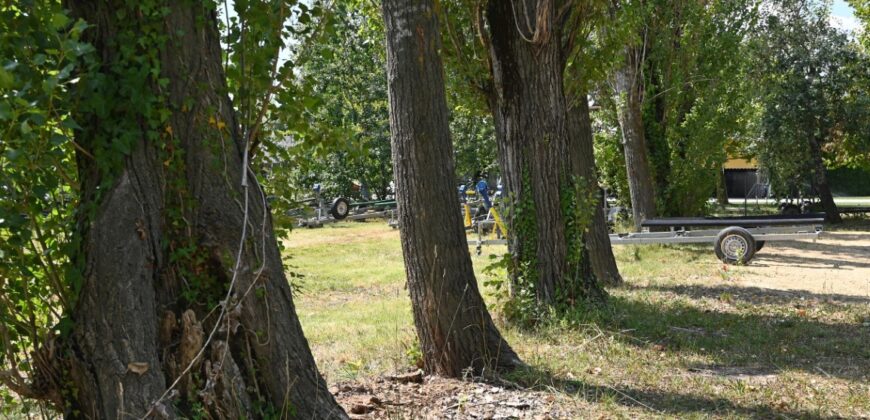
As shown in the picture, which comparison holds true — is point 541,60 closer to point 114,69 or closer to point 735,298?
point 735,298

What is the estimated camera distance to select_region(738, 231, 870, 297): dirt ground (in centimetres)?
1277

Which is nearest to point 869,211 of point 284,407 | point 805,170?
point 805,170

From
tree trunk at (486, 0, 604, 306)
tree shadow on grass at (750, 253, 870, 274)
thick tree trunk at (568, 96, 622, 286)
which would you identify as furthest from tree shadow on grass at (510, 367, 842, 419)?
tree shadow on grass at (750, 253, 870, 274)

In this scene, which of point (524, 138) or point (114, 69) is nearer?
point (114, 69)

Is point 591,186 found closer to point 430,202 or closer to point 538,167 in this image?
point 538,167

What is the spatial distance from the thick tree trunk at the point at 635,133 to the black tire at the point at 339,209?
16120 mm

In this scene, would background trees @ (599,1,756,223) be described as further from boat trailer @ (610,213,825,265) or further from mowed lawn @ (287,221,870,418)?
mowed lawn @ (287,221,870,418)

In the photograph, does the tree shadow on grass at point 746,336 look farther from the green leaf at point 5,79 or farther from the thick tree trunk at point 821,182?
the thick tree trunk at point 821,182

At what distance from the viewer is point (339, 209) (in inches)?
1320

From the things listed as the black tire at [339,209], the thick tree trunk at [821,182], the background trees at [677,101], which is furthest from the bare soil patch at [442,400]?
the black tire at [339,209]

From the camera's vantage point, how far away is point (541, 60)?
29.1 feet

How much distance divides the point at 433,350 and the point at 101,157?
3335mm

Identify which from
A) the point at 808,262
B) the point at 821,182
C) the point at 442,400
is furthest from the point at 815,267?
the point at 821,182

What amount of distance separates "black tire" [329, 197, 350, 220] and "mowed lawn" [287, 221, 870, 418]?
64.3 ft
